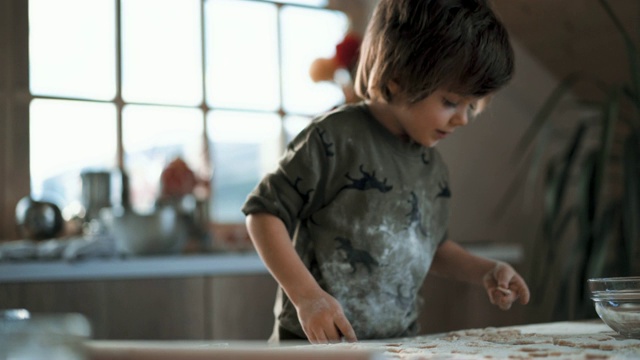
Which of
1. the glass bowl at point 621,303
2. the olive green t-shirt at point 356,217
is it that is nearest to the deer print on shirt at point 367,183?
the olive green t-shirt at point 356,217

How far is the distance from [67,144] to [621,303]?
76.2 inches

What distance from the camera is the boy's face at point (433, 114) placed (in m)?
1.11

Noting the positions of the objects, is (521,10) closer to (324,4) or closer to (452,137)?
(452,137)

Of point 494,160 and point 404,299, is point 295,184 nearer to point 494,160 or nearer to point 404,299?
point 404,299

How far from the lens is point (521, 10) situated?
112 inches

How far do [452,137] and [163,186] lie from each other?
3.81 feet

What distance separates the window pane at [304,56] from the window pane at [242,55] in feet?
0.15

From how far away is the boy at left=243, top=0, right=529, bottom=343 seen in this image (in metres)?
1.09

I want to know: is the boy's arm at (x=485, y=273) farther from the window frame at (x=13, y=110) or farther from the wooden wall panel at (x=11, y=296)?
the window frame at (x=13, y=110)

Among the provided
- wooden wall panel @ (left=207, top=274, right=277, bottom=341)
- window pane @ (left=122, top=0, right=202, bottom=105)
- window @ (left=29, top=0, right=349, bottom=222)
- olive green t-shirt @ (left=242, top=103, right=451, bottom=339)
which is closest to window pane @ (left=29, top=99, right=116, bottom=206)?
window @ (left=29, top=0, right=349, bottom=222)

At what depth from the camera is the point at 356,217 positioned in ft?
3.71

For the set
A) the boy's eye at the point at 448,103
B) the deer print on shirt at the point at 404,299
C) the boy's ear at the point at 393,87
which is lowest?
the deer print on shirt at the point at 404,299

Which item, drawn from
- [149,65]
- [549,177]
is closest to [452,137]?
[549,177]

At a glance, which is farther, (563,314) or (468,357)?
(563,314)
